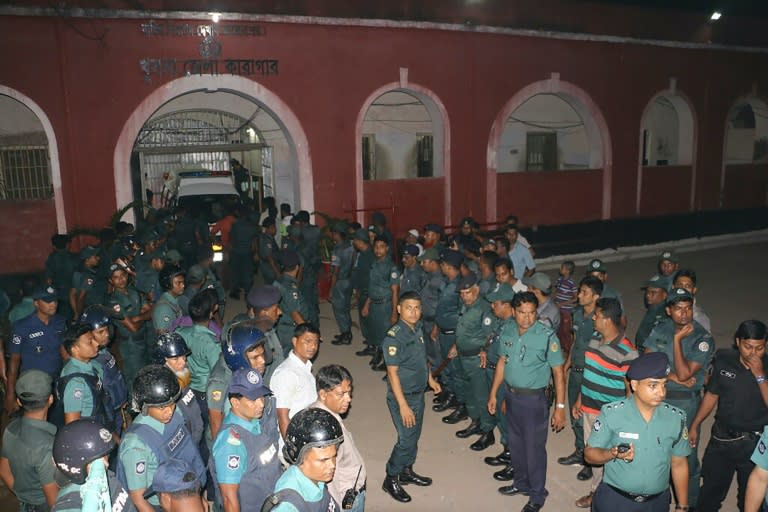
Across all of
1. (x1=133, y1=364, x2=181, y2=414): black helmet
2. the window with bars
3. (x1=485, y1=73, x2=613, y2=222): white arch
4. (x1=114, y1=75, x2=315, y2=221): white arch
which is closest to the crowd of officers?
(x1=133, y1=364, x2=181, y2=414): black helmet

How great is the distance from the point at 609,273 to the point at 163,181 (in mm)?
12038

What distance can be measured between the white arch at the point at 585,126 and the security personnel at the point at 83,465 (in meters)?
12.4

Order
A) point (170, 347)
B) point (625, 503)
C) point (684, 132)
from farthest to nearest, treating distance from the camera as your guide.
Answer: point (684, 132) < point (170, 347) < point (625, 503)

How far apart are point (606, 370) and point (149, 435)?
3.37m

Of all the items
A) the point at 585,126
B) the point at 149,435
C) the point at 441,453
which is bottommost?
the point at 441,453

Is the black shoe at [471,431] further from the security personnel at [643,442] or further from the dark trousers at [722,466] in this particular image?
the security personnel at [643,442]

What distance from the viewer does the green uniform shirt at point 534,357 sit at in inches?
201

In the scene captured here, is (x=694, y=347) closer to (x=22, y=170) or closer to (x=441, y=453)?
(x=441, y=453)

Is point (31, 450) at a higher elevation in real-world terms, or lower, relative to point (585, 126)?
lower

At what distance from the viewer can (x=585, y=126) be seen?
1623 centimetres

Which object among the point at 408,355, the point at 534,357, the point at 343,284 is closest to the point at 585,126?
the point at 343,284

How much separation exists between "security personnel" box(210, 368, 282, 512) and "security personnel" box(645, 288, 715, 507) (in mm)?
3223

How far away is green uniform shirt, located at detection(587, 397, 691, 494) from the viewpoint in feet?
12.4

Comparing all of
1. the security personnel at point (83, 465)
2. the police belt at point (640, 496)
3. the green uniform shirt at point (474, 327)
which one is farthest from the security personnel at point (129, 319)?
the police belt at point (640, 496)
